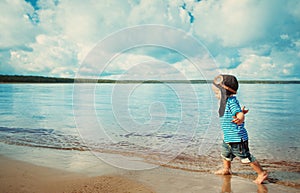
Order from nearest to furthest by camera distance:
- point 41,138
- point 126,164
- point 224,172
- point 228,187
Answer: point 228,187 → point 224,172 → point 126,164 → point 41,138

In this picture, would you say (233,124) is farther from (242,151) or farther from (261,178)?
(261,178)

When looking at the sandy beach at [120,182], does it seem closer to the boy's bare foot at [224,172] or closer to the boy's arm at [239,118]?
the boy's bare foot at [224,172]

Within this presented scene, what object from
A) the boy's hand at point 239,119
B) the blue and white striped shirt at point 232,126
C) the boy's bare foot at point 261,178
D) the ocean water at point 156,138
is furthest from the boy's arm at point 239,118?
the ocean water at point 156,138

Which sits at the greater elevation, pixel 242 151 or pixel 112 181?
pixel 242 151

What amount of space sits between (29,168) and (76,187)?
1.54 meters

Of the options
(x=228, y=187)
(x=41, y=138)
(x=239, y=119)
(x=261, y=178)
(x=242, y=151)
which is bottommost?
(x=228, y=187)

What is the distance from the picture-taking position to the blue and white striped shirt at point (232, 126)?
4.90m

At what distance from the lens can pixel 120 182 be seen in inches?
185

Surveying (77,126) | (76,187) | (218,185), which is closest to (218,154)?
(218,185)

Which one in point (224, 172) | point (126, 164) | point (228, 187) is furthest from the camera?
point (126, 164)

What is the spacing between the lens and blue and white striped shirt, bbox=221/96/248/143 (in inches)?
193

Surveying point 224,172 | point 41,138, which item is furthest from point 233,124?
point 41,138

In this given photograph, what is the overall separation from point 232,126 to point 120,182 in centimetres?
224

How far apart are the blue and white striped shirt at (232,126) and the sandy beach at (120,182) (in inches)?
31.0
